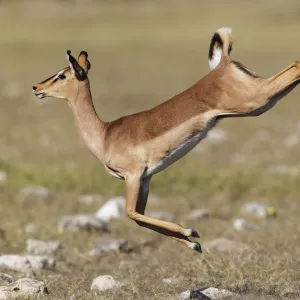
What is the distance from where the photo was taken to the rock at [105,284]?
740cm

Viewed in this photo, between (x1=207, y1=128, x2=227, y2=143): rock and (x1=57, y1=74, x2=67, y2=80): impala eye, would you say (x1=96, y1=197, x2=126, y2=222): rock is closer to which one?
(x1=57, y1=74, x2=67, y2=80): impala eye

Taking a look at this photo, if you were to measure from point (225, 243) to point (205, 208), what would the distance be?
2650 millimetres

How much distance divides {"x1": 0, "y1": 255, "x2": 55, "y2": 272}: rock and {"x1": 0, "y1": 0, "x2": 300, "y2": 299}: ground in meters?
0.16

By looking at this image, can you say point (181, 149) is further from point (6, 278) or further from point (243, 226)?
point (243, 226)

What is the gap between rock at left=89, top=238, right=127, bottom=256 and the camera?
383 inches

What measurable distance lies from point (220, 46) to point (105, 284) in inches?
88.9

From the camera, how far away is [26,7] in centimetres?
6169

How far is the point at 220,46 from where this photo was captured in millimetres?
7199

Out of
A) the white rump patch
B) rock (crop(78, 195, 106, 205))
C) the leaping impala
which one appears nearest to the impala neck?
the leaping impala

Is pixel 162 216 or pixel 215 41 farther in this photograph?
pixel 162 216

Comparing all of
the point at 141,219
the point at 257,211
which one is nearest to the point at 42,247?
the point at 141,219

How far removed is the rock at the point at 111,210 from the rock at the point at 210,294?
4.62 metres

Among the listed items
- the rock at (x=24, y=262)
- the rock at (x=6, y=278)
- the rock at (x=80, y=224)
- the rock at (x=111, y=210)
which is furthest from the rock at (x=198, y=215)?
the rock at (x=6, y=278)

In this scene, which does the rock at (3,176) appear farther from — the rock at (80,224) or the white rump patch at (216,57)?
the white rump patch at (216,57)
